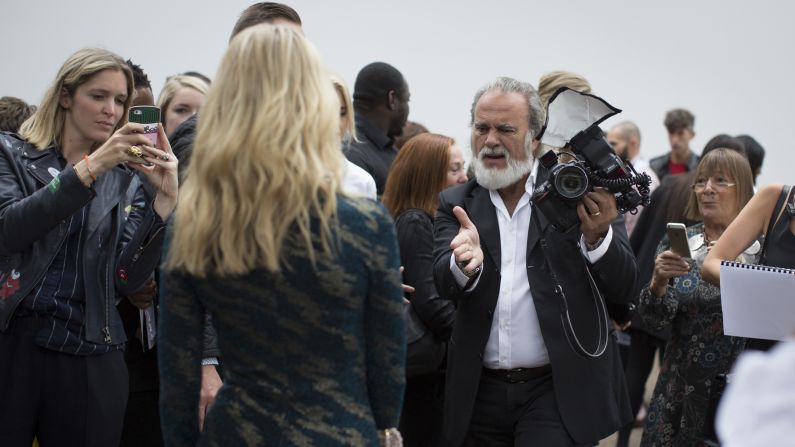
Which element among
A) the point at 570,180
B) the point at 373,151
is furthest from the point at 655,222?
the point at 570,180

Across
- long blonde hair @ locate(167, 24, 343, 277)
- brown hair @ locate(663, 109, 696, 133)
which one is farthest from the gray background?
long blonde hair @ locate(167, 24, 343, 277)

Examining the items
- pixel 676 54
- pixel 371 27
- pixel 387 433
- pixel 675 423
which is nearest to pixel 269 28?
pixel 387 433

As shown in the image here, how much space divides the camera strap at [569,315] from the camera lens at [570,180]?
0.24m

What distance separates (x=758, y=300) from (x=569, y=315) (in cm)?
59

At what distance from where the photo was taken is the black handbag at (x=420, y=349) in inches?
150

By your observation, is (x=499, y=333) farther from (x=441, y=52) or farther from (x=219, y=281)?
(x=441, y=52)

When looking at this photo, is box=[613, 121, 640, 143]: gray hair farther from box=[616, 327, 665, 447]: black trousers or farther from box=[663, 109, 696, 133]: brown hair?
box=[616, 327, 665, 447]: black trousers

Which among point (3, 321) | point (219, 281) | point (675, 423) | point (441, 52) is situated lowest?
point (675, 423)

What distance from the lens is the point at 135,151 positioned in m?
3.06

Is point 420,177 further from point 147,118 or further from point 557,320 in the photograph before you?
point 147,118

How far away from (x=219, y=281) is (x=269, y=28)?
555 mm

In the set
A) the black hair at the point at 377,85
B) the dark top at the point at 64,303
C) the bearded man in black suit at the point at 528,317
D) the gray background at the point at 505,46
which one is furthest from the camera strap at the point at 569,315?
the gray background at the point at 505,46

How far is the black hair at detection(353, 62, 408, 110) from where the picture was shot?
17.6 ft

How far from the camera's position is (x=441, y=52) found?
7676mm
